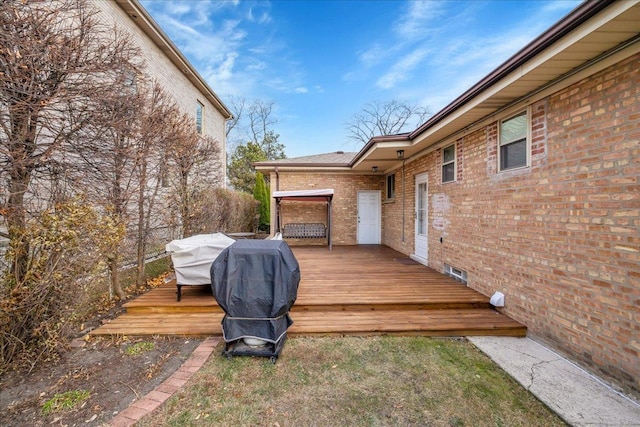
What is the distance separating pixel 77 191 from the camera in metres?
3.23

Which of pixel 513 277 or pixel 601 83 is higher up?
pixel 601 83

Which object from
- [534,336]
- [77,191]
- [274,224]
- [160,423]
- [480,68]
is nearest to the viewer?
[160,423]

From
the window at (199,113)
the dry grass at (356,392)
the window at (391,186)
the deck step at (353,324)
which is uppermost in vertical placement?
the window at (199,113)

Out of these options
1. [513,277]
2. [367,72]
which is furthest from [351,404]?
[367,72]

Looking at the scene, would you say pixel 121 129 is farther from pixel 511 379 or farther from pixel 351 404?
pixel 511 379

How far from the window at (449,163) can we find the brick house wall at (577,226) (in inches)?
43.7

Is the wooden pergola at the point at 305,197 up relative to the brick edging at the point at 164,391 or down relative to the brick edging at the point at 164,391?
up

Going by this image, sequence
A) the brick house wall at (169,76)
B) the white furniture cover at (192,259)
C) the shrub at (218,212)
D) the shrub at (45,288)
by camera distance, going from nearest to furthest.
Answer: the shrub at (45,288)
the white furniture cover at (192,259)
the shrub at (218,212)
the brick house wall at (169,76)

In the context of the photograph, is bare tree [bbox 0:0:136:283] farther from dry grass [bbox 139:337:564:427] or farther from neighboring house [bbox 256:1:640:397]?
neighboring house [bbox 256:1:640:397]

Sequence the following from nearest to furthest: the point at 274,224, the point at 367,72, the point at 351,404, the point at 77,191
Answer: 1. the point at 351,404
2. the point at 77,191
3. the point at 274,224
4. the point at 367,72

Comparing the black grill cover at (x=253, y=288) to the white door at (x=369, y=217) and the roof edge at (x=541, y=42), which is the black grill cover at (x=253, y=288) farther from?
the white door at (x=369, y=217)

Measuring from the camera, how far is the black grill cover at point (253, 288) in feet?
9.84

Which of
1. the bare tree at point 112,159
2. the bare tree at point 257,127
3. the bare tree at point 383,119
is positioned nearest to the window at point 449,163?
the bare tree at point 112,159

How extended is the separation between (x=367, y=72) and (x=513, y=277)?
16625mm
